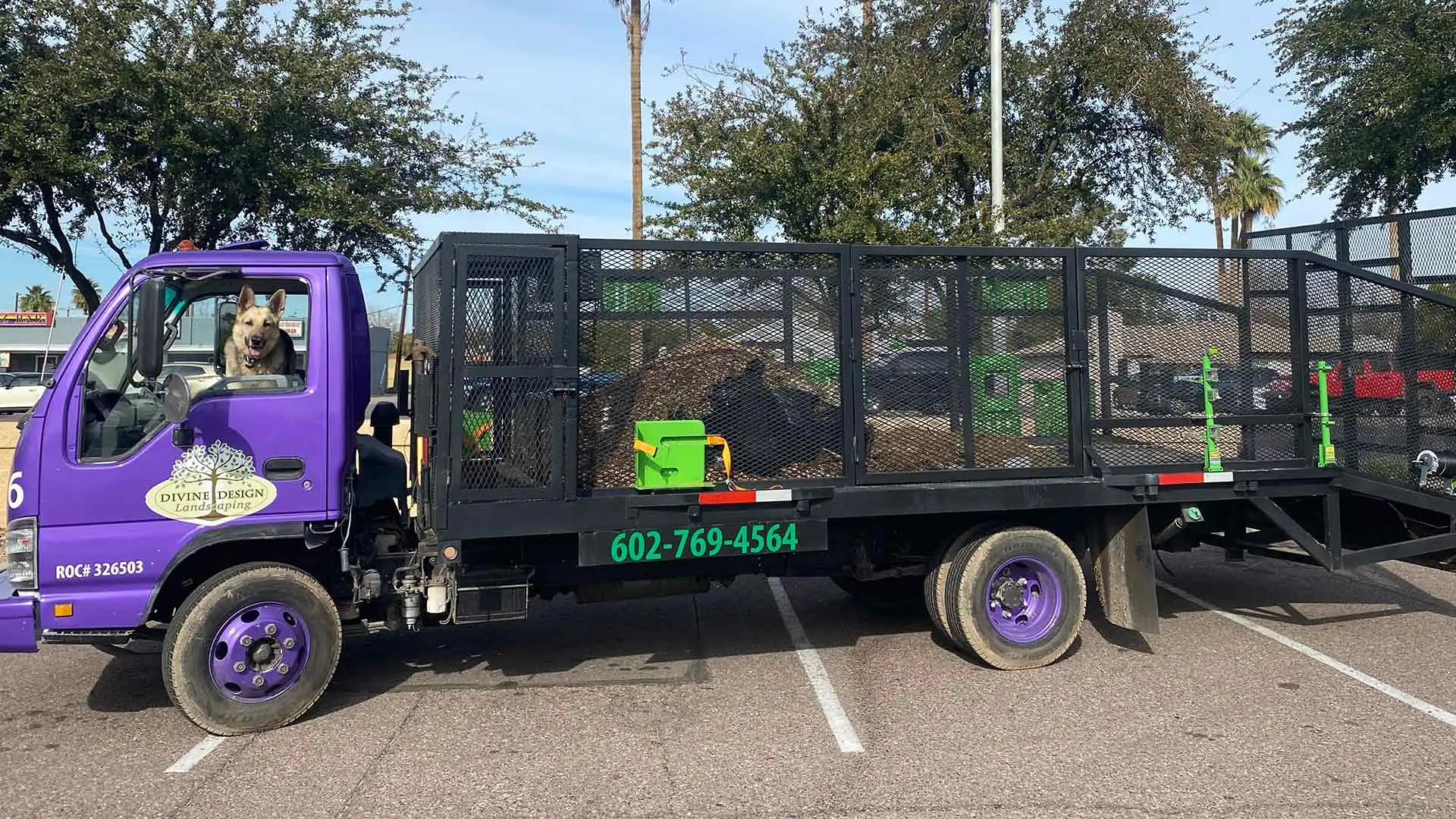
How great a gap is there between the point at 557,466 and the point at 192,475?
5.72 feet

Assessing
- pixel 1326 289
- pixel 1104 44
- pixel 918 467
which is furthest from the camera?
pixel 1104 44

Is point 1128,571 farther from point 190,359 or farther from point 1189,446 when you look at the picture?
point 190,359

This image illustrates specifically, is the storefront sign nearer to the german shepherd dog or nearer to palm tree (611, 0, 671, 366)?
palm tree (611, 0, 671, 366)

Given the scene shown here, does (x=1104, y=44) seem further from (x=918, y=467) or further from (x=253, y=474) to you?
(x=253, y=474)

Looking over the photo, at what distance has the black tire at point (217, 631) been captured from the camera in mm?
4781

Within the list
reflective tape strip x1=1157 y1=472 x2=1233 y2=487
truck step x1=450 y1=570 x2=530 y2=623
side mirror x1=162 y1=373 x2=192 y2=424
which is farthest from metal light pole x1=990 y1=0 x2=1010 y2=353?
side mirror x1=162 y1=373 x2=192 y2=424

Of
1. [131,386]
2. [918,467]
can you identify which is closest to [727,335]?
[918,467]

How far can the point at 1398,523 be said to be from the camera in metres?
6.84

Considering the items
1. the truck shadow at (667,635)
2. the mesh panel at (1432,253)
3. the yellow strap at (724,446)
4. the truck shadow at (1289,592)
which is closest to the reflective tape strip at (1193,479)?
the truck shadow at (667,635)

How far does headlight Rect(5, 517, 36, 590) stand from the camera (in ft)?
15.1

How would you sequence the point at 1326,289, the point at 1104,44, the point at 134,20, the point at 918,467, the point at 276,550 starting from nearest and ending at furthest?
1. the point at 276,550
2. the point at 918,467
3. the point at 1326,289
4. the point at 134,20
5. the point at 1104,44

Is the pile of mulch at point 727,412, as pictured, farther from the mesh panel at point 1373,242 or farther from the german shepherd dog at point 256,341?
the mesh panel at point 1373,242

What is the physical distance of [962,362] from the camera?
227 inches

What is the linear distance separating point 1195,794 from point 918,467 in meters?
2.21
